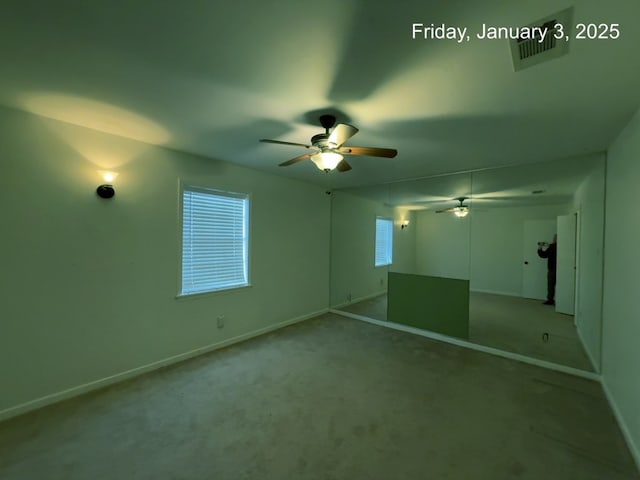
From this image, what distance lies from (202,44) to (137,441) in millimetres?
2637

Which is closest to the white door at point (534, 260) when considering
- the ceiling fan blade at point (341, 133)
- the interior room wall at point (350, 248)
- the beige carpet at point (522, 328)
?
the beige carpet at point (522, 328)

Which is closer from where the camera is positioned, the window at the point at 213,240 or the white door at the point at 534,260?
the window at the point at 213,240

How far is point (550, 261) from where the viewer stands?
4.30 m

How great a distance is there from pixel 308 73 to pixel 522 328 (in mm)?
4401

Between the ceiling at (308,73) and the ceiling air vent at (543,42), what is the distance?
5cm

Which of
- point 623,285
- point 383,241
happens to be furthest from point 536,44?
point 383,241

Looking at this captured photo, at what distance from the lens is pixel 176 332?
3148 millimetres

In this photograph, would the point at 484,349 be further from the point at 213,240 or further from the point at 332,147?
the point at 213,240

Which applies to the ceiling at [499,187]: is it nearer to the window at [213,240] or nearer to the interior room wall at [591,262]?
the interior room wall at [591,262]

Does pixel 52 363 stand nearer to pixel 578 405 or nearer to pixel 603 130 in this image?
pixel 578 405

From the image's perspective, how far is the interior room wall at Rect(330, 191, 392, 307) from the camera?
199 inches

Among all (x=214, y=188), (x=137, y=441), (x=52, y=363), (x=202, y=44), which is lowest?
(x=137, y=441)

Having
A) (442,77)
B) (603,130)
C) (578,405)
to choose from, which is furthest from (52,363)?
(603,130)

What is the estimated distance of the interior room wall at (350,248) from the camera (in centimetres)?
506
